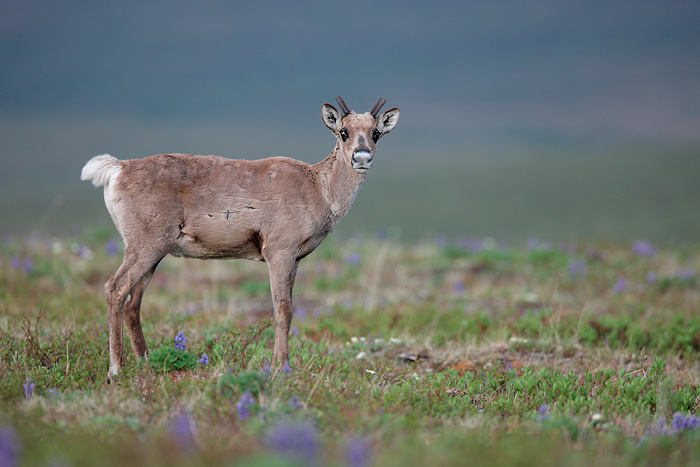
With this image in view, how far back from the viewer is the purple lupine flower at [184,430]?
4014 mm

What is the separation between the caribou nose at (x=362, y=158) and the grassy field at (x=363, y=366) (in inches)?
72.1

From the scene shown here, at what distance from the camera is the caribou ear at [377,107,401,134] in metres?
7.38

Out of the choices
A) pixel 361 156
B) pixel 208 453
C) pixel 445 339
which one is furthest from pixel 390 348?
pixel 208 453

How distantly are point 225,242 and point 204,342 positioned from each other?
135cm

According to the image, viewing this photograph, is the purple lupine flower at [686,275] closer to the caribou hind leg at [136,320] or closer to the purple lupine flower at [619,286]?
the purple lupine flower at [619,286]

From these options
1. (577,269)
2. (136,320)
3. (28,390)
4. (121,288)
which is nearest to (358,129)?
(121,288)

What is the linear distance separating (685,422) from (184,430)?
4087 mm

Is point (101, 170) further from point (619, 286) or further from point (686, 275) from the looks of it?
point (686, 275)

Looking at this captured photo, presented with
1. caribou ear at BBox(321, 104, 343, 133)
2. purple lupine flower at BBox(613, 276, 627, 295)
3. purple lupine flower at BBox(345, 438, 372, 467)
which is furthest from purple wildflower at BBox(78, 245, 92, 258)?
purple lupine flower at BBox(613, 276, 627, 295)

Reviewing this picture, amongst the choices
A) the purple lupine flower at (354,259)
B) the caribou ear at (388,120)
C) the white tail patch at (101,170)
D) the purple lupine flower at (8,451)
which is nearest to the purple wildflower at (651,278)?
the purple lupine flower at (354,259)

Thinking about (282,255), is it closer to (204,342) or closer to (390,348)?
(204,342)

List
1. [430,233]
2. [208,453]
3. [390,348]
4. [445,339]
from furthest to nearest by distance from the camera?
[430,233] < [445,339] < [390,348] < [208,453]

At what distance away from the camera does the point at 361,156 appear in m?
6.52

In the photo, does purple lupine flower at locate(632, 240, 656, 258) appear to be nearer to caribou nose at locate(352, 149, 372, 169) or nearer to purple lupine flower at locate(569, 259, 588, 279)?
purple lupine flower at locate(569, 259, 588, 279)
